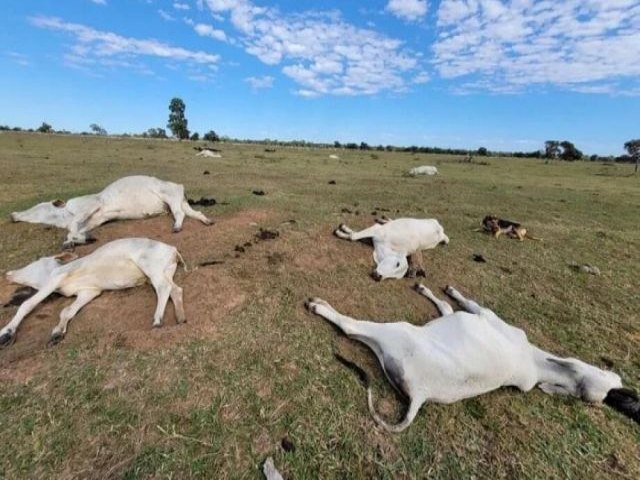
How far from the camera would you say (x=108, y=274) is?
4125mm

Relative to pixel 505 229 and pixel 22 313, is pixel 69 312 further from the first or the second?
pixel 505 229

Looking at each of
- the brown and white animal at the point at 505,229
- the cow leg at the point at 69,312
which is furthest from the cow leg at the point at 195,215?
the brown and white animal at the point at 505,229

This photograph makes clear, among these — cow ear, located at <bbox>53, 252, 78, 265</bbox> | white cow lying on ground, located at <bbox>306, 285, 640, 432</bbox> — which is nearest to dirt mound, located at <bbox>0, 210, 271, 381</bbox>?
cow ear, located at <bbox>53, 252, 78, 265</bbox>

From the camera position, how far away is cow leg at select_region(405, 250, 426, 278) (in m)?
5.54

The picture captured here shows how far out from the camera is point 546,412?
3.24 metres

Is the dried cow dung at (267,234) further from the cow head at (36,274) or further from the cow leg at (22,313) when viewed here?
the cow leg at (22,313)

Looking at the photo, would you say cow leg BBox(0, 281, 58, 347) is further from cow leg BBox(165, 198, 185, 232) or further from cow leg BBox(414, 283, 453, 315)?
cow leg BBox(414, 283, 453, 315)

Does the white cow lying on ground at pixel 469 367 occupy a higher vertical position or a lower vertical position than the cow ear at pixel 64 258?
lower

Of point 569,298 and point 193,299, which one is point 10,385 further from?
point 569,298

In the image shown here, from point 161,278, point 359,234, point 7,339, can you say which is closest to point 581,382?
point 359,234

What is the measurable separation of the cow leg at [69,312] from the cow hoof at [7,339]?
1.16ft

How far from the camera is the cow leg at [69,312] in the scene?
351cm

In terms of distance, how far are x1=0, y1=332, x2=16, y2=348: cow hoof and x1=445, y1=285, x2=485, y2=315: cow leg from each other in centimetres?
471

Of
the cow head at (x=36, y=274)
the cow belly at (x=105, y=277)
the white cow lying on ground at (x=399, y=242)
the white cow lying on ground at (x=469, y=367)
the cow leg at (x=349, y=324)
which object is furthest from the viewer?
the white cow lying on ground at (x=399, y=242)
